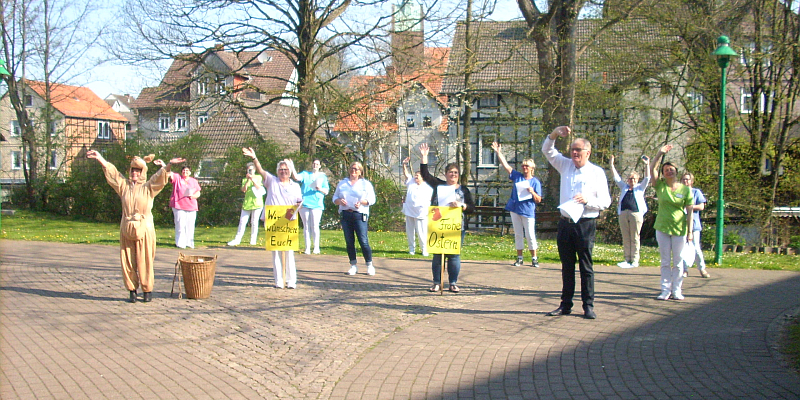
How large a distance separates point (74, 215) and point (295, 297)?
20343mm

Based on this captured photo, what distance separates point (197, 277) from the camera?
29.1 feet

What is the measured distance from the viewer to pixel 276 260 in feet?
32.4

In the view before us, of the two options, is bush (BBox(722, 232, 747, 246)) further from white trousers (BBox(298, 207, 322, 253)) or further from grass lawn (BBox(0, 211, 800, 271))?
white trousers (BBox(298, 207, 322, 253))

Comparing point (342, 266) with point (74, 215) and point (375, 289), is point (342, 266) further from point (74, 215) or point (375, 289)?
point (74, 215)

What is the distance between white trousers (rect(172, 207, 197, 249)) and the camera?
14984 mm

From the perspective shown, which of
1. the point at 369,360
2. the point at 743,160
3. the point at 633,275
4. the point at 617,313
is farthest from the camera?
the point at 743,160

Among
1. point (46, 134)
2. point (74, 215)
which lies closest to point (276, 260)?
point (74, 215)

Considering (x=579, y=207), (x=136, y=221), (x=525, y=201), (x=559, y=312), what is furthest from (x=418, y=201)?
(x=136, y=221)

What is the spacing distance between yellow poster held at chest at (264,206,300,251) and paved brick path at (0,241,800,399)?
26.7 inches

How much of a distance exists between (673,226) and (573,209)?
2233mm

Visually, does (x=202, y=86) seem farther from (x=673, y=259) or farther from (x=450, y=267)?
(x=673, y=259)

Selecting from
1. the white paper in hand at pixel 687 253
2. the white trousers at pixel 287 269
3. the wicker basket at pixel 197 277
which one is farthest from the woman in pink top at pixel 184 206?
the white paper in hand at pixel 687 253

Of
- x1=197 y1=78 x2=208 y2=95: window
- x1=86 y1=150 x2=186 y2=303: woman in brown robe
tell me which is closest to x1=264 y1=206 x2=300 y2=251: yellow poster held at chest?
x1=86 y1=150 x2=186 y2=303: woman in brown robe

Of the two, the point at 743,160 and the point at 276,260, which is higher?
the point at 743,160
